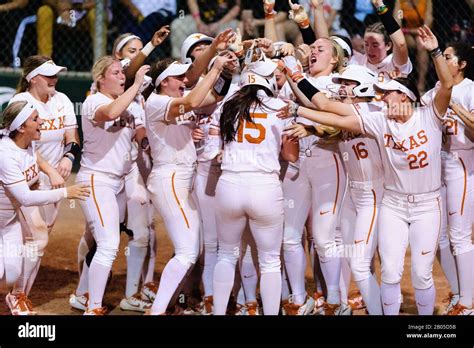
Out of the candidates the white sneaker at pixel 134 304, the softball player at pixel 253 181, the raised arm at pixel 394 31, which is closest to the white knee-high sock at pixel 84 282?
the white sneaker at pixel 134 304

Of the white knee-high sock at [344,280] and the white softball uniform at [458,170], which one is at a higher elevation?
the white softball uniform at [458,170]

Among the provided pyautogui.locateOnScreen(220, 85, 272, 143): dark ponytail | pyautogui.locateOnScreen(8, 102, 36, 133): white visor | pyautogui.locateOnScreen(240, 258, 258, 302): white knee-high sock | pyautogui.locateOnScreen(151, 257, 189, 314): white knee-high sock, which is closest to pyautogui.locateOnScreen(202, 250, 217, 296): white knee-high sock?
pyautogui.locateOnScreen(240, 258, 258, 302): white knee-high sock

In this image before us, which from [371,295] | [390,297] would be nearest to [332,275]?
[371,295]

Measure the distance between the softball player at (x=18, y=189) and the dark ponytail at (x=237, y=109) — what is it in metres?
0.99

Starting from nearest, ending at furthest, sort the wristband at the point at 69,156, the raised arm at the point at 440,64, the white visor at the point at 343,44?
the raised arm at the point at 440,64
the wristband at the point at 69,156
the white visor at the point at 343,44

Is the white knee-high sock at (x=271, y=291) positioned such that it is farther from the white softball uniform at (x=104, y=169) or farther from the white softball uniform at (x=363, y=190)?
the white softball uniform at (x=104, y=169)

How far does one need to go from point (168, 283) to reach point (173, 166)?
0.78 metres

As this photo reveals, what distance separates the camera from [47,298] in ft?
24.9

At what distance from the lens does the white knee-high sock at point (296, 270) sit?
6.88m

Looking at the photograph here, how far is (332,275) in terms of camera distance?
22.6 feet

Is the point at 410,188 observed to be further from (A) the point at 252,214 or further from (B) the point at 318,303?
(B) the point at 318,303

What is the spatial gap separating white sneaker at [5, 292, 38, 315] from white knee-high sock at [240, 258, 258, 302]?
143cm

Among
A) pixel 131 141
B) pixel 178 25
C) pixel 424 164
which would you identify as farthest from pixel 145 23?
pixel 424 164

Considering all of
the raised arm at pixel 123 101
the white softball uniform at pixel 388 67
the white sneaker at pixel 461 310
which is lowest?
the white sneaker at pixel 461 310
